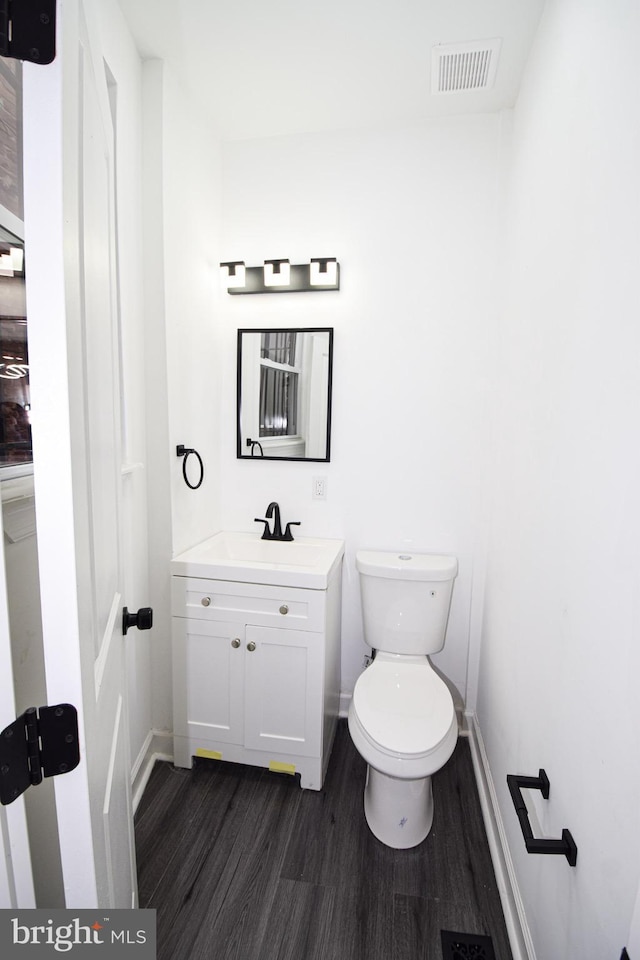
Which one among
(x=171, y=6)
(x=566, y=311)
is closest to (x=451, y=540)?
(x=566, y=311)

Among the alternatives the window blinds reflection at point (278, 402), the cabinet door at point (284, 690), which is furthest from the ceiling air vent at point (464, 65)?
the cabinet door at point (284, 690)

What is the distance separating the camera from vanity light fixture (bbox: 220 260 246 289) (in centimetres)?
202

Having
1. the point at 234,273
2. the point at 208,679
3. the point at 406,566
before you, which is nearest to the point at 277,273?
the point at 234,273

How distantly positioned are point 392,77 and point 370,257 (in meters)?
0.60

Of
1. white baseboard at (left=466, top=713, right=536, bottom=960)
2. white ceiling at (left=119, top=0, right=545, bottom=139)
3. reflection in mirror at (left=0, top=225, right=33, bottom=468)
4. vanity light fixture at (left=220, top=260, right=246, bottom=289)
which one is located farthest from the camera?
vanity light fixture at (left=220, top=260, right=246, bottom=289)

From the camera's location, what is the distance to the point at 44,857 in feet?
2.62

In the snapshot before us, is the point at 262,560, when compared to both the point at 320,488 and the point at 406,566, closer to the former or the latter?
the point at 320,488

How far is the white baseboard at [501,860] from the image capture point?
3.79ft

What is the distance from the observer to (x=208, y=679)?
177 cm

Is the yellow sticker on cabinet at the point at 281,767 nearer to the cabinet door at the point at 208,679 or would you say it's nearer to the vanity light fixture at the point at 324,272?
the cabinet door at the point at 208,679

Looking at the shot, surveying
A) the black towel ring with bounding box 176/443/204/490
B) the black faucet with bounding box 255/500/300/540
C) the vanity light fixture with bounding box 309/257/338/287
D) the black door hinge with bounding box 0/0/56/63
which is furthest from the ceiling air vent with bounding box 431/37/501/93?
the black faucet with bounding box 255/500/300/540

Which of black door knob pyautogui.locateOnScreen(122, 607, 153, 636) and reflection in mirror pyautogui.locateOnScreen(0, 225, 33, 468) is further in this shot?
black door knob pyautogui.locateOnScreen(122, 607, 153, 636)

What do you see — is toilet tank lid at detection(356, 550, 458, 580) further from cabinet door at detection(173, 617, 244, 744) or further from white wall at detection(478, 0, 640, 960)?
cabinet door at detection(173, 617, 244, 744)

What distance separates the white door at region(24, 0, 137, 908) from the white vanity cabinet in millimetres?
916
